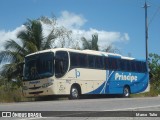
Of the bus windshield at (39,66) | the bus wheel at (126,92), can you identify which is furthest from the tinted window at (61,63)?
the bus wheel at (126,92)

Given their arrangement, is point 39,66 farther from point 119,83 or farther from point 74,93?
point 119,83

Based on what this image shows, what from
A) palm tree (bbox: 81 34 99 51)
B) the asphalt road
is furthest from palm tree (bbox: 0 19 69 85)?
the asphalt road

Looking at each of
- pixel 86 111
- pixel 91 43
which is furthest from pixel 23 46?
pixel 86 111

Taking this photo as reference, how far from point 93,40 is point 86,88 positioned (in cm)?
A: 1536

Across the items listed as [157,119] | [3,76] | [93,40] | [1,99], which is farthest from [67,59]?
[93,40]

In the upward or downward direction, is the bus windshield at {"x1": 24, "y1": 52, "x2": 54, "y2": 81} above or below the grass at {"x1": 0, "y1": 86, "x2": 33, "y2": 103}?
above

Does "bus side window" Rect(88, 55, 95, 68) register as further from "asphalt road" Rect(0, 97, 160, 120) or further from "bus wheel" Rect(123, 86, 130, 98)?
"asphalt road" Rect(0, 97, 160, 120)

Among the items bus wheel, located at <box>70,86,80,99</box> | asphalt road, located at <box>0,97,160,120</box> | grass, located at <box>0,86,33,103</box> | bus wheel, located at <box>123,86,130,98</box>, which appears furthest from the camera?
bus wheel, located at <box>123,86,130,98</box>

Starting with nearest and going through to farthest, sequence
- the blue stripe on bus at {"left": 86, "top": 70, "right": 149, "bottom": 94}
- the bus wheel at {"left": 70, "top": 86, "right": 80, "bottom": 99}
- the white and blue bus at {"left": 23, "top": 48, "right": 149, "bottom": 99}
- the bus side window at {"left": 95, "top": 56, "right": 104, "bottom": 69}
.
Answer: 1. the white and blue bus at {"left": 23, "top": 48, "right": 149, "bottom": 99}
2. the bus wheel at {"left": 70, "top": 86, "right": 80, "bottom": 99}
3. the bus side window at {"left": 95, "top": 56, "right": 104, "bottom": 69}
4. the blue stripe on bus at {"left": 86, "top": 70, "right": 149, "bottom": 94}

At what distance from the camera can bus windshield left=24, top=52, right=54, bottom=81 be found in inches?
942

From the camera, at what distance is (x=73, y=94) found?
1006 inches

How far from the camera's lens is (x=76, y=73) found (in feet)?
84.3

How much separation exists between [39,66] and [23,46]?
11.1 m

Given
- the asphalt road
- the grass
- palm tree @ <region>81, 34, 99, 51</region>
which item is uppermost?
palm tree @ <region>81, 34, 99, 51</region>
